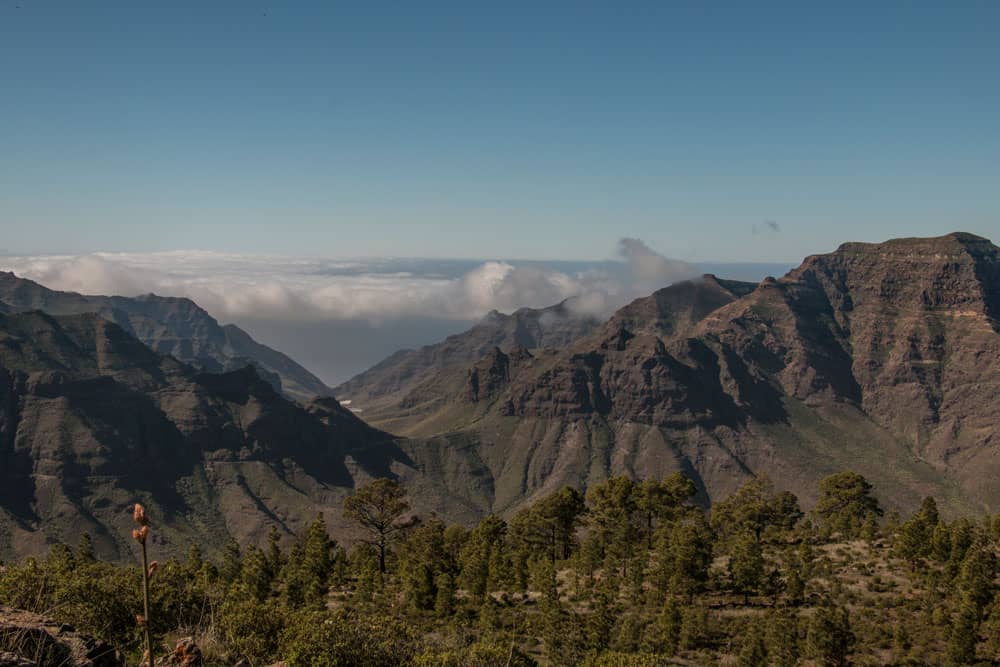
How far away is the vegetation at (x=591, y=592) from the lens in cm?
→ 5497

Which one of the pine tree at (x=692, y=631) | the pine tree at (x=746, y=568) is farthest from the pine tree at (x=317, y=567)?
the pine tree at (x=746, y=568)

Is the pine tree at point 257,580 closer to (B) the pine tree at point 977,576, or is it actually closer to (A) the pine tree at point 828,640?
(A) the pine tree at point 828,640

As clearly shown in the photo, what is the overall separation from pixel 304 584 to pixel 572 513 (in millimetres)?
48576

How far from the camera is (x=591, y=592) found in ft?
298

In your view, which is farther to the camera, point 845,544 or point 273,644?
point 845,544

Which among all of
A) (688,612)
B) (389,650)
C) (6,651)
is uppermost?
(6,651)

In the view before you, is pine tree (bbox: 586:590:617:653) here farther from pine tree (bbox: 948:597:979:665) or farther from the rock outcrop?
the rock outcrop

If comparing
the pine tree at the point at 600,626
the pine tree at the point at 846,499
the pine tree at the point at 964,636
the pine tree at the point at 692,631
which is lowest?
the pine tree at the point at 846,499

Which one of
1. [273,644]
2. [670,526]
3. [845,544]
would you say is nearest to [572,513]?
[670,526]

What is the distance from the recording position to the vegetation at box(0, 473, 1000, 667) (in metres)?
55.0

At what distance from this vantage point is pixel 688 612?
267ft

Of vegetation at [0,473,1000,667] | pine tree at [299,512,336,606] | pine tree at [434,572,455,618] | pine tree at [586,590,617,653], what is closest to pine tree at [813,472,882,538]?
vegetation at [0,473,1000,667]

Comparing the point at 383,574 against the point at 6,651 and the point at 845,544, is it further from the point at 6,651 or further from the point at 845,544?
the point at 6,651

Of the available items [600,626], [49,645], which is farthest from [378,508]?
[49,645]
